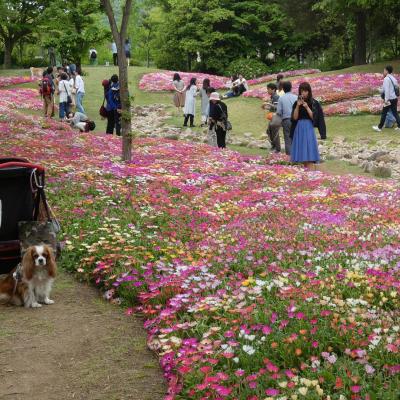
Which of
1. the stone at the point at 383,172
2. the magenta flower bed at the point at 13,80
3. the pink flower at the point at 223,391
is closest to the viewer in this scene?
the pink flower at the point at 223,391

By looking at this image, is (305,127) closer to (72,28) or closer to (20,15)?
(72,28)

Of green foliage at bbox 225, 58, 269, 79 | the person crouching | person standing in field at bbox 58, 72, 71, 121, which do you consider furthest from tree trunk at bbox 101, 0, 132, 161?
green foliage at bbox 225, 58, 269, 79

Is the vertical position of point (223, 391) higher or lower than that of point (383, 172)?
lower

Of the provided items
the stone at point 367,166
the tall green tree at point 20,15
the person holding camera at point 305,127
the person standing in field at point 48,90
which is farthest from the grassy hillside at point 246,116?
the tall green tree at point 20,15

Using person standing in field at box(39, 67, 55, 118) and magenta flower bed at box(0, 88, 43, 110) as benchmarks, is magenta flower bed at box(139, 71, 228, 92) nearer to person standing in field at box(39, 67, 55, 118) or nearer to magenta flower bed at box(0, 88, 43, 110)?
magenta flower bed at box(0, 88, 43, 110)

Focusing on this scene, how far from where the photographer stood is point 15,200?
7.09 metres

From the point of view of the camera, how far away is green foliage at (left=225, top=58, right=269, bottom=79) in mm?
49812

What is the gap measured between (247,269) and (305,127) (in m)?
8.33

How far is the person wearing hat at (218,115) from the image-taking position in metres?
17.9

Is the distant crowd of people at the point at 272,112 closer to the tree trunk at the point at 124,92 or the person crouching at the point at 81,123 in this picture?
the person crouching at the point at 81,123

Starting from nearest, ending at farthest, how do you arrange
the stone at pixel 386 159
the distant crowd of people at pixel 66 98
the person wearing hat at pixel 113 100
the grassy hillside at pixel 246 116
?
the stone at pixel 386 159 → the person wearing hat at pixel 113 100 → the grassy hillside at pixel 246 116 → the distant crowd of people at pixel 66 98

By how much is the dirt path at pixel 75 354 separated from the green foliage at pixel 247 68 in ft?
146

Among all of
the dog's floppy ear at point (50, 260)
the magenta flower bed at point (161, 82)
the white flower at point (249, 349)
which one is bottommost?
the white flower at point (249, 349)

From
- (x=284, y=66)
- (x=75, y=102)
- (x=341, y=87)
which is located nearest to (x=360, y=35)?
(x=341, y=87)
